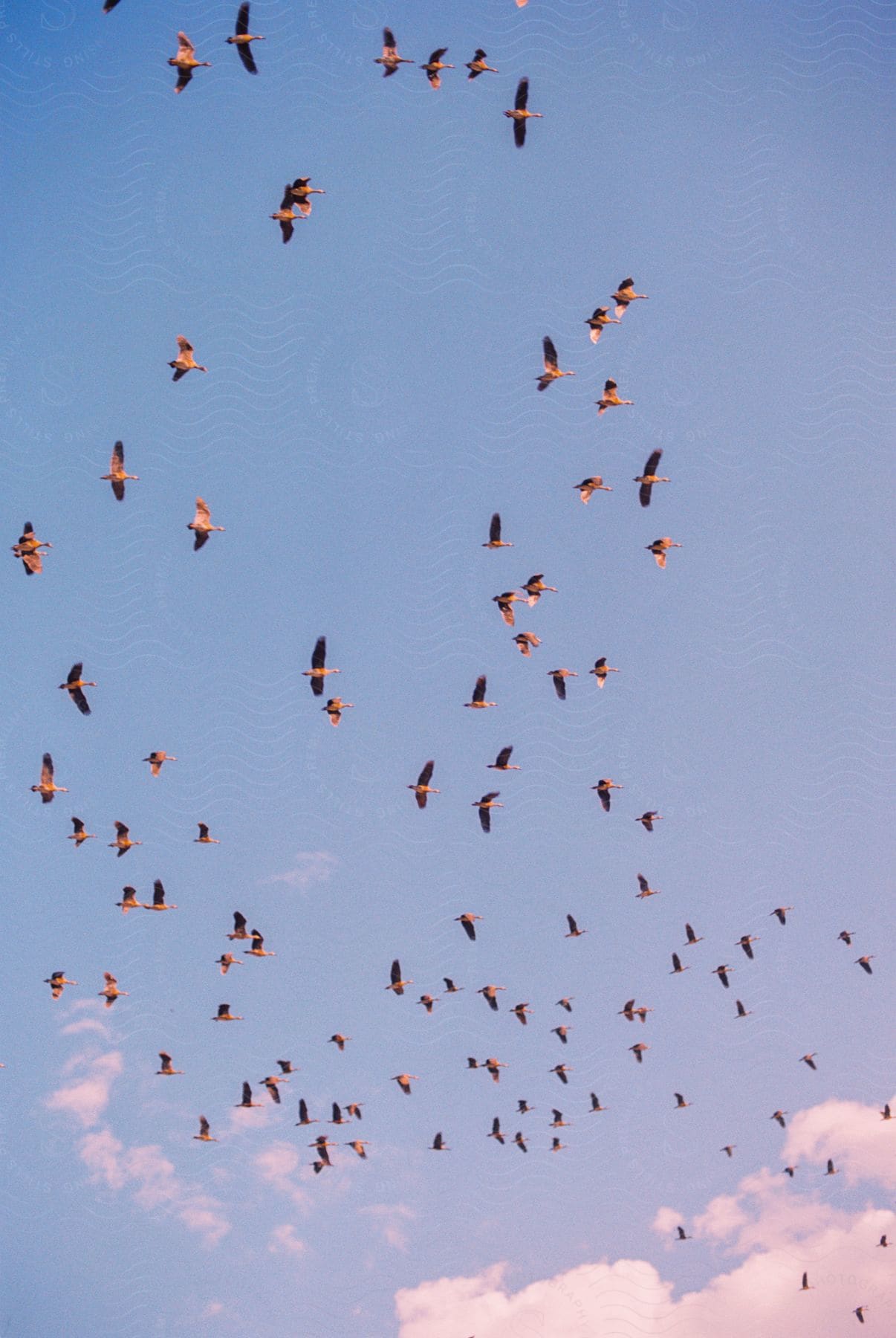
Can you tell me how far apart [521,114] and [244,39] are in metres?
9.52

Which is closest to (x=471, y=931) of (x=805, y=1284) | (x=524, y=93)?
(x=524, y=93)

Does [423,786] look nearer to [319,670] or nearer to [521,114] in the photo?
[319,670]

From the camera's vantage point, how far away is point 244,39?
4212 centimetres

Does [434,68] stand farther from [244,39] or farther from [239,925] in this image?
[239,925]

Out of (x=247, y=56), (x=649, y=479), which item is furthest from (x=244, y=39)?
(x=649, y=479)

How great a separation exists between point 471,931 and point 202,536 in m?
19.7

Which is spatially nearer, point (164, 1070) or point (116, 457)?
point (116, 457)

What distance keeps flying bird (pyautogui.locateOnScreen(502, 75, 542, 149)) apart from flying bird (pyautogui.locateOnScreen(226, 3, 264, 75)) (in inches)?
346

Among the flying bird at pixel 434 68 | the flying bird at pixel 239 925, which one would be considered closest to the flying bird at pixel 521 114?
the flying bird at pixel 434 68

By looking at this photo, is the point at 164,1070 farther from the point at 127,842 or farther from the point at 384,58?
→ the point at 384,58

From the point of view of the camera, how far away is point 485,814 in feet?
171

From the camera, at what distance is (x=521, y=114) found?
150ft

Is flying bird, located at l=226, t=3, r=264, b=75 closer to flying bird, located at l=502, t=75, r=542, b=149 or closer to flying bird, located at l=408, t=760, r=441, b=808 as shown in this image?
flying bird, located at l=502, t=75, r=542, b=149

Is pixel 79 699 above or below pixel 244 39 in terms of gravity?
below
